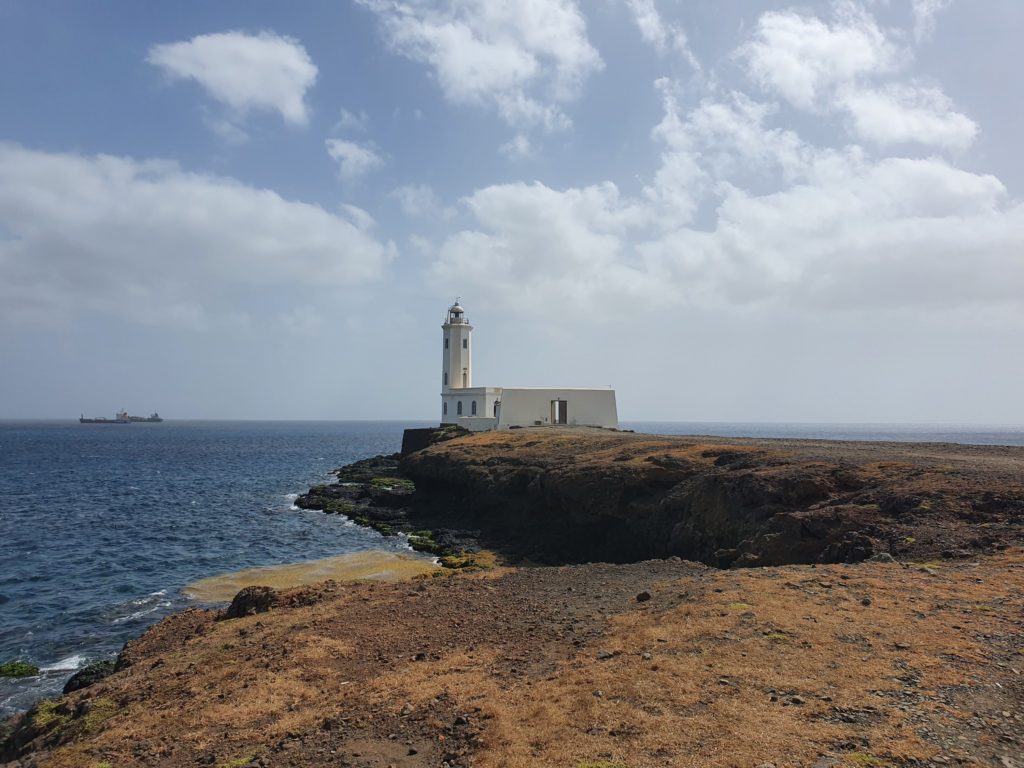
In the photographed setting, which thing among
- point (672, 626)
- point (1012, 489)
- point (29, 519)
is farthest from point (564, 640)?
point (29, 519)

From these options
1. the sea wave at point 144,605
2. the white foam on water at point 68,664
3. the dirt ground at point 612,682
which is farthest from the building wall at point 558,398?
the dirt ground at point 612,682

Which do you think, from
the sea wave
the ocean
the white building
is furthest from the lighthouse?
the sea wave

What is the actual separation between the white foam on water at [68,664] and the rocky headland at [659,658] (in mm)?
3135

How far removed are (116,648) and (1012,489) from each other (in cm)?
2453

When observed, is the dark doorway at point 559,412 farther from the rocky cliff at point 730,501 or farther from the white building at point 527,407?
the rocky cliff at point 730,501

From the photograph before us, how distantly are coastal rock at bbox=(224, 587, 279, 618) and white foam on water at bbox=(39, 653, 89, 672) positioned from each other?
15.6ft

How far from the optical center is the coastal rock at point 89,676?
14883 mm

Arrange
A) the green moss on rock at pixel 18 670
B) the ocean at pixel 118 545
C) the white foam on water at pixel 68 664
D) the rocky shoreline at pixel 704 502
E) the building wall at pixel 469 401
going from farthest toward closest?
the building wall at pixel 469 401
the ocean at pixel 118 545
the white foam on water at pixel 68 664
the green moss on rock at pixel 18 670
the rocky shoreline at pixel 704 502

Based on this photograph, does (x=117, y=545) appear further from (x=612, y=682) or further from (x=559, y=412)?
(x=559, y=412)

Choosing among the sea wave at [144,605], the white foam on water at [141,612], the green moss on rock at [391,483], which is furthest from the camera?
the green moss on rock at [391,483]

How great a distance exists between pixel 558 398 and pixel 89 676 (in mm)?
43882

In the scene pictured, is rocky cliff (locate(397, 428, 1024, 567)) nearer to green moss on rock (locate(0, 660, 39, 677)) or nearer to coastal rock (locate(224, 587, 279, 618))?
coastal rock (locate(224, 587, 279, 618))

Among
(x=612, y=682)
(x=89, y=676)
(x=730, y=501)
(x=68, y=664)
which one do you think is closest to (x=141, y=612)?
(x=68, y=664)

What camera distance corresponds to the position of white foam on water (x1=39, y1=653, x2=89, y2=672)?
17.2 metres
